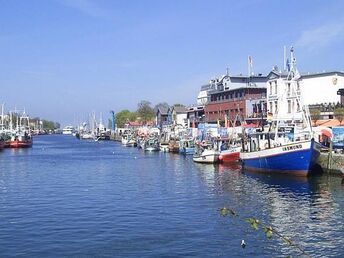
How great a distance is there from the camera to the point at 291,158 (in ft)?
180

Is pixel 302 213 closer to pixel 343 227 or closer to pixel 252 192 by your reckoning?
pixel 343 227

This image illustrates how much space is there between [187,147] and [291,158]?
5159cm

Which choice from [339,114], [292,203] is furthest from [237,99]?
[292,203]

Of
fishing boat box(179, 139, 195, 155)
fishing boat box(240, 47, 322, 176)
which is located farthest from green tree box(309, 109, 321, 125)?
fishing boat box(179, 139, 195, 155)

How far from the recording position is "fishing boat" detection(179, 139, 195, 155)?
102 m

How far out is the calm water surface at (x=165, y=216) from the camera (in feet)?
82.2

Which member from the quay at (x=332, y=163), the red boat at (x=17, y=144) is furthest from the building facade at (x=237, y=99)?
the red boat at (x=17, y=144)

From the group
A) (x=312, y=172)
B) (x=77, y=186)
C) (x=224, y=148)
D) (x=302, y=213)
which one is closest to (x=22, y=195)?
(x=77, y=186)

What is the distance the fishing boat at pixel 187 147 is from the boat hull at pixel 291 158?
137ft

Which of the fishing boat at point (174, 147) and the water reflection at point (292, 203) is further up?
the fishing boat at point (174, 147)

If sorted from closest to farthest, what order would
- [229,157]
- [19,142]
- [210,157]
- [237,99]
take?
[210,157]
[229,157]
[237,99]
[19,142]

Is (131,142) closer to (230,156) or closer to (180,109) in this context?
(180,109)

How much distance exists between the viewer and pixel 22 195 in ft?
145

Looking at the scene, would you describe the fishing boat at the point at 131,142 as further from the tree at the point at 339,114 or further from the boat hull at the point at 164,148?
the tree at the point at 339,114
